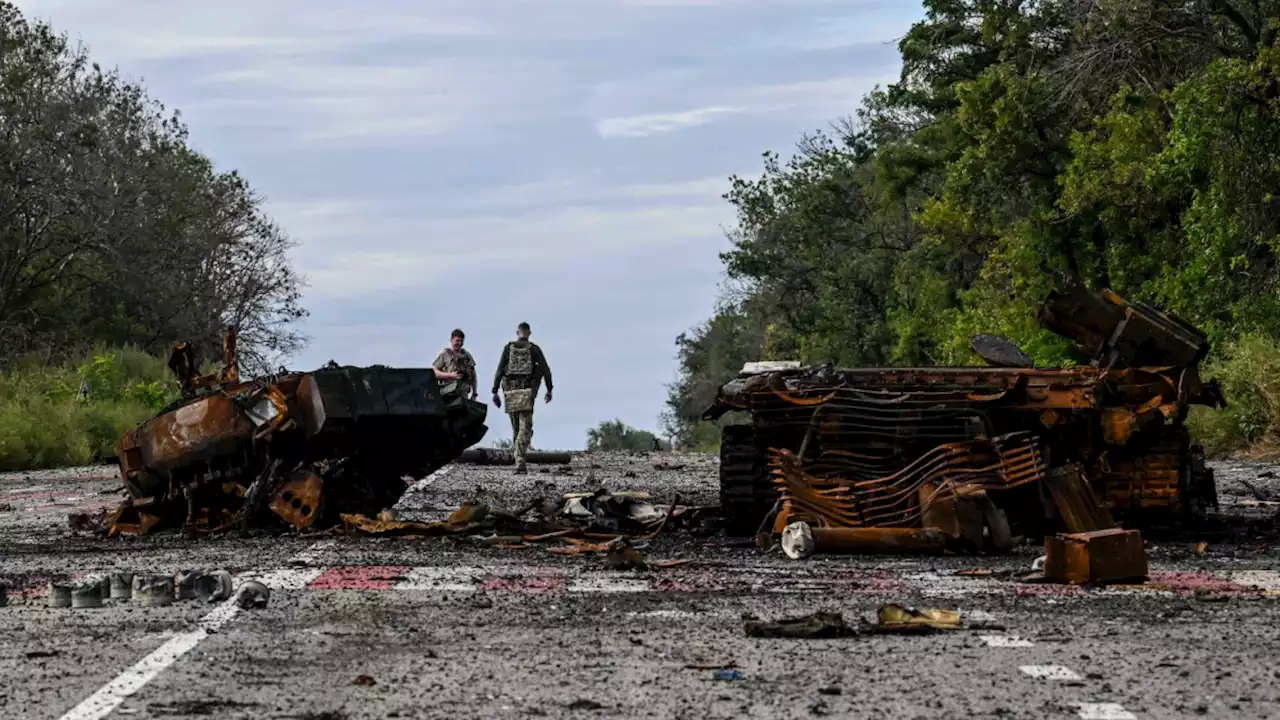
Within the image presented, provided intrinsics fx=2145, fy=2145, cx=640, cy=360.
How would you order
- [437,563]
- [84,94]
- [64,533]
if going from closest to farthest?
[437,563] → [64,533] → [84,94]

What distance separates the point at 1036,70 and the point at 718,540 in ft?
112

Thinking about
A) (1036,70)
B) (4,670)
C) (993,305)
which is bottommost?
(4,670)

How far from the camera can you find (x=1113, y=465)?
1717cm

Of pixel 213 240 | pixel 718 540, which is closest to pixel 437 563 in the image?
pixel 718 540

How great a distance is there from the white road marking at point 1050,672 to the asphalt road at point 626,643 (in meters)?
0.01

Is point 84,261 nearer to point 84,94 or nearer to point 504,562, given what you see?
point 84,94

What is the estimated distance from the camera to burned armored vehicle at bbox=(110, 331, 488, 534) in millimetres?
18141

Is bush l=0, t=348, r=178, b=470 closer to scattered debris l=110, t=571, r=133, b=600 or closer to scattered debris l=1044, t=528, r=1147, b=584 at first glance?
scattered debris l=110, t=571, r=133, b=600

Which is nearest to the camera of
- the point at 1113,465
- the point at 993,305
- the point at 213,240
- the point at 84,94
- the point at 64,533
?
the point at 1113,465

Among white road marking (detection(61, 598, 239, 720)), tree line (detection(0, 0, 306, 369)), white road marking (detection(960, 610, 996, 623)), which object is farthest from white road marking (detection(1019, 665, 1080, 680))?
tree line (detection(0, 0, 306, 369))

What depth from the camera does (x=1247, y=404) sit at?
112 ft

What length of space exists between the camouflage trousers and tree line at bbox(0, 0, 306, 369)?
29.0 meters

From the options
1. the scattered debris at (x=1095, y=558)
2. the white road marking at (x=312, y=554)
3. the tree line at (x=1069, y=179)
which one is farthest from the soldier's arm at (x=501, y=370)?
the scattered debris at (x=1095, y=558)

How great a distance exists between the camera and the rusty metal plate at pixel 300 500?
59.4ft
